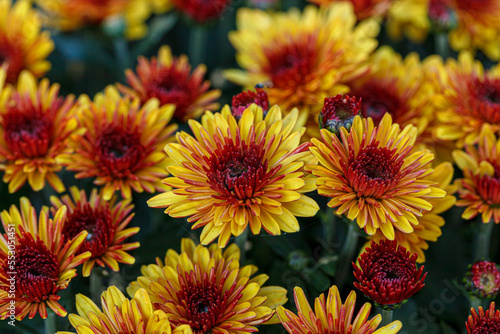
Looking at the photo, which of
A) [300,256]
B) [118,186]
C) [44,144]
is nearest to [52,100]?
[44,144]

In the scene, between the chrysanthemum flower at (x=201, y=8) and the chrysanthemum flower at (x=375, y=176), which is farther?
the chrysanthemum flower at (x=201, y=8)

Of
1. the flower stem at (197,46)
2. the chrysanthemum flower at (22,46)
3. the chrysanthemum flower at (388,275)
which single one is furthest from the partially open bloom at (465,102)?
the chrysanthemum flower at (22,46)

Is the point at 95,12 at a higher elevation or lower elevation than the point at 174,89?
higher

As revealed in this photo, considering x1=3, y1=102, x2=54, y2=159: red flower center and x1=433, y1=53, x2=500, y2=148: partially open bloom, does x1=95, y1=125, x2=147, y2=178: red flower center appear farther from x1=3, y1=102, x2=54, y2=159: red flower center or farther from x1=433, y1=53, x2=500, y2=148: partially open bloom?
x1=433, y1=53, x2=500, y2=148: partially open bloom

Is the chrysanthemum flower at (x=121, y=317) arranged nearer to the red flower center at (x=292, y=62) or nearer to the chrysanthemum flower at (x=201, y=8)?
the red flower center at (x=292, y=62)

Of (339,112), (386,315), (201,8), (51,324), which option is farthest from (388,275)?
(201,8)

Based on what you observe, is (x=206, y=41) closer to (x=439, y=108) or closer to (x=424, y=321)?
(x=439, y=108)

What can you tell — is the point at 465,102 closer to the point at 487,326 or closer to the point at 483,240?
the point at 483,240
